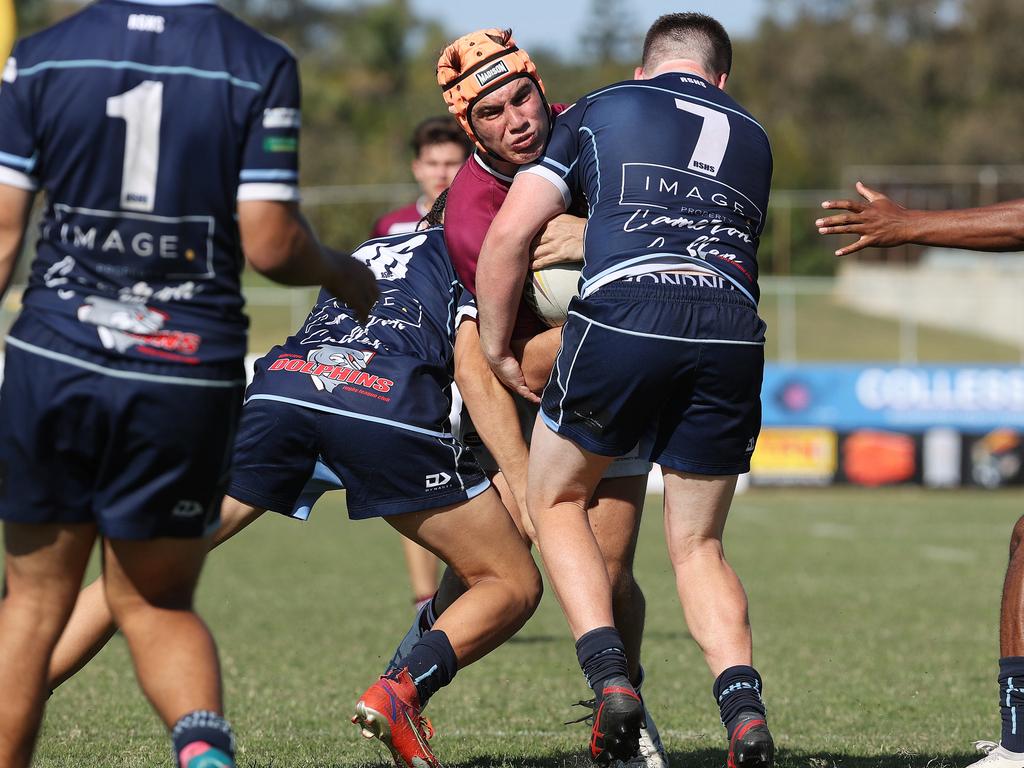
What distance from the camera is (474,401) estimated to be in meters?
4.71

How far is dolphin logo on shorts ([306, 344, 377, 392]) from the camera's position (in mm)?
4508

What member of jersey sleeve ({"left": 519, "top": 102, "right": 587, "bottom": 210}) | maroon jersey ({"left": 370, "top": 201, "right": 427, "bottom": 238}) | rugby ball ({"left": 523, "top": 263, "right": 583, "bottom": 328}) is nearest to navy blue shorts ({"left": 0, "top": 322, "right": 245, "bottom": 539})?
jersey sleeve ({"left": 519, "top": 102, "right": 587, "bottom": 210})

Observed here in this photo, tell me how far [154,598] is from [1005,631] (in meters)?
2.45

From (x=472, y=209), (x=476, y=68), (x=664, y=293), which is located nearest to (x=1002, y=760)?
Result: (x=664, y=293)

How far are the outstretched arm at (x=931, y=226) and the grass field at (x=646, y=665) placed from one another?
172 cm

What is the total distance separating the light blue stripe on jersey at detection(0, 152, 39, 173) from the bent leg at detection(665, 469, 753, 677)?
207 centimetres

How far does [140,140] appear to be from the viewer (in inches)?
118

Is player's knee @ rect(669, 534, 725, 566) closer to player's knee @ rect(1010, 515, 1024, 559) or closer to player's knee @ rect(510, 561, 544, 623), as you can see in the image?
player's knee @ rect(510, 561, 544, 623)

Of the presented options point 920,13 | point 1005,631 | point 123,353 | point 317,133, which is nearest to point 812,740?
point 1005,631

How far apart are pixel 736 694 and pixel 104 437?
193 cm

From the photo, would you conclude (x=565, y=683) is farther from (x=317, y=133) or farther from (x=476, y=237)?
(x=317, y=133)

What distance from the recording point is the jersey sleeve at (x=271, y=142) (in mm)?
3059

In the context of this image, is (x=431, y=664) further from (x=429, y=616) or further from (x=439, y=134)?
(x=439, y=134)

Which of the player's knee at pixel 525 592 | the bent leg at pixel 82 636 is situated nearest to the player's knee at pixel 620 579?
the player's knee at pixel 525 592
